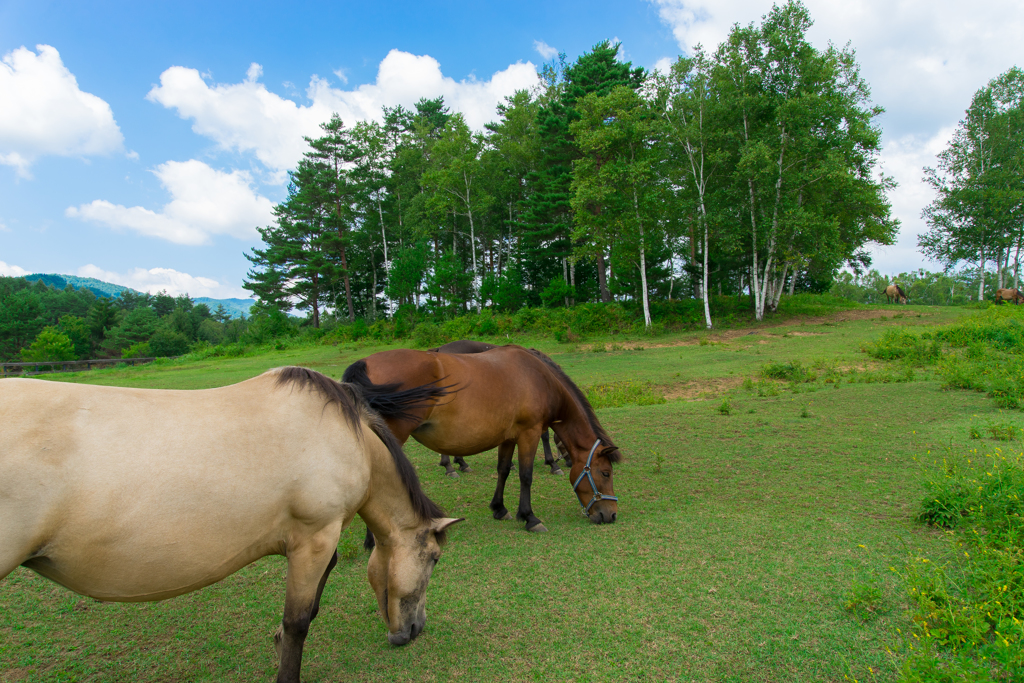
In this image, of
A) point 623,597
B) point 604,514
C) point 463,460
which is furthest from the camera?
point 463,460

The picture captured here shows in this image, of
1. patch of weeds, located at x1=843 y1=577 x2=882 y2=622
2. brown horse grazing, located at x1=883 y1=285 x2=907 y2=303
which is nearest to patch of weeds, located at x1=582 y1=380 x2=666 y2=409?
patch of weeds, located at x1=843 y1=577 x2=882 y2=622

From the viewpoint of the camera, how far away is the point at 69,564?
190cm

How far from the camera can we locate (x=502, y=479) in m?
5.26

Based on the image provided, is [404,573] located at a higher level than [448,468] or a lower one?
higher

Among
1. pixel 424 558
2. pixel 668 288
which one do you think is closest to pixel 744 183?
pixel 668 288

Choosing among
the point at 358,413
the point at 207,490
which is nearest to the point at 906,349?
the point at 358,413

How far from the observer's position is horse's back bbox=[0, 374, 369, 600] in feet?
6.04

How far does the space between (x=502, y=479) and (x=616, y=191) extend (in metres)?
21.1

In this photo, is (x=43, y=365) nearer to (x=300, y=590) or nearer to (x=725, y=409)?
(x=725, y=409)

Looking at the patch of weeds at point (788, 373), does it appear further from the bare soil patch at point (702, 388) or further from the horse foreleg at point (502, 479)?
the horse foreleg at point (502, 479)

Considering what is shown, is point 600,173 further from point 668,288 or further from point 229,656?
point 229,656

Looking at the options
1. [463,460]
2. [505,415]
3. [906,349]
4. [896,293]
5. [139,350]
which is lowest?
[463,460]

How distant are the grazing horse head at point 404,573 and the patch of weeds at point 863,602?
102 inches

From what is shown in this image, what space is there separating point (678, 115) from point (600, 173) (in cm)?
452
